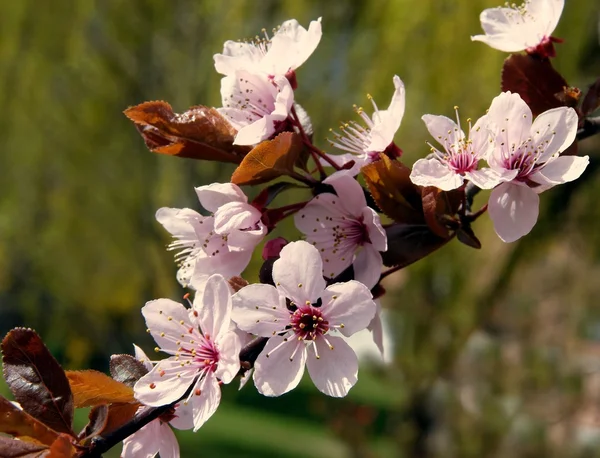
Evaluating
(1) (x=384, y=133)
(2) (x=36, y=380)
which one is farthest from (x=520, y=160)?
(2) (x=36, y=380)

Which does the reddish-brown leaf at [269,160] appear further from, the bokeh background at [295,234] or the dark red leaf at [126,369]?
the bokeh background at [295,234]

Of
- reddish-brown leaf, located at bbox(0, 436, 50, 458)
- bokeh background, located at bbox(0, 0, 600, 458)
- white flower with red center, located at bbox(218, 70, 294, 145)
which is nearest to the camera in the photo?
reddish-brown leaf, located at bbox(0, 436, 50, 458)

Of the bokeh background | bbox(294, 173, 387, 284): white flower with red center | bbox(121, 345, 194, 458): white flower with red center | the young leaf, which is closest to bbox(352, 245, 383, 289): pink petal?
bbox(294, 173, 387, 284): white flower with red center

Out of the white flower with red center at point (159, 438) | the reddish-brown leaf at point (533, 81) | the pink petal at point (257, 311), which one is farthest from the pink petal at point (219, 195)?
the reddish-brown leaf at point (533, 81)

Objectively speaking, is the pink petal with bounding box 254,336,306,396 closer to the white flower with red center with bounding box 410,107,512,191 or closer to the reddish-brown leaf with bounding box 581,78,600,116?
the white flower with red center with bounding box 410,107,512,191

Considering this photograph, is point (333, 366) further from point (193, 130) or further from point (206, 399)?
point (193, 130)

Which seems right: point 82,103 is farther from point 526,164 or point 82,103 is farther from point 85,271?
point 526,164

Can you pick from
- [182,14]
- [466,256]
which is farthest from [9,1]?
[466,256]
